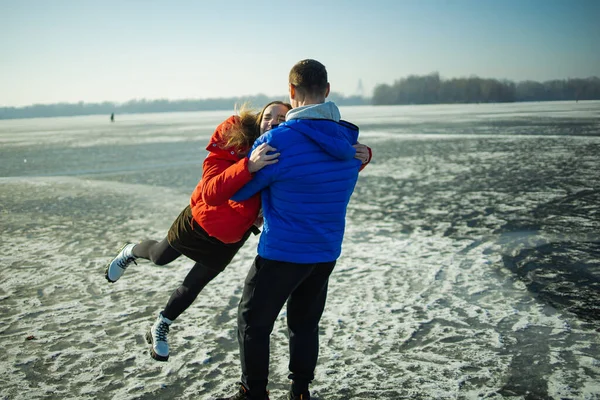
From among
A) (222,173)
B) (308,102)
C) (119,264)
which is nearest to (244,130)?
(222,173)

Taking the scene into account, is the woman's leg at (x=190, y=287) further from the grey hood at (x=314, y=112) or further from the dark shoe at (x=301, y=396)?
the grey hood at (x=314, y=112)

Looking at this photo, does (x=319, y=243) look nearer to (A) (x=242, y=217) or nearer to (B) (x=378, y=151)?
(A) (x=242, y=217)

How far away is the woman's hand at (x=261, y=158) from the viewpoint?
7.16 feet

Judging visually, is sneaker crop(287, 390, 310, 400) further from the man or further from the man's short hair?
the man's short hair

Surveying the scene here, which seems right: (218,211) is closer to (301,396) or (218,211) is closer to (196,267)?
(196,267)

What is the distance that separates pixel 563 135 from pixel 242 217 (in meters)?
20.3

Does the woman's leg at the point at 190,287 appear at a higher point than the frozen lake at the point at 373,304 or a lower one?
higher

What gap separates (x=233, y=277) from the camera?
199 inches

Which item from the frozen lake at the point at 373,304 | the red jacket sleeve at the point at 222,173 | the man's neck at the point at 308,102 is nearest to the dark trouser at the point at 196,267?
the red jacket sleeve at the point at 222,173

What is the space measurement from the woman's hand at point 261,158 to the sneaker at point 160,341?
4.83ft

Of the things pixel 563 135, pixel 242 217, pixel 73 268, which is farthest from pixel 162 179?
pixel 563 135

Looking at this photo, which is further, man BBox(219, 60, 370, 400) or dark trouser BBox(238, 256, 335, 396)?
dark trouser BBox(238, 256, 335, 396)

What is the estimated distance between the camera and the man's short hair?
7.32 feet

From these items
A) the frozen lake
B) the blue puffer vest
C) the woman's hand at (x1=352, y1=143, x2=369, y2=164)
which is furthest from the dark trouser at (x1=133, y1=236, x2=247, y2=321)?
the woman's hand at (x1=352, y1=143, x2=369, y2=164)
